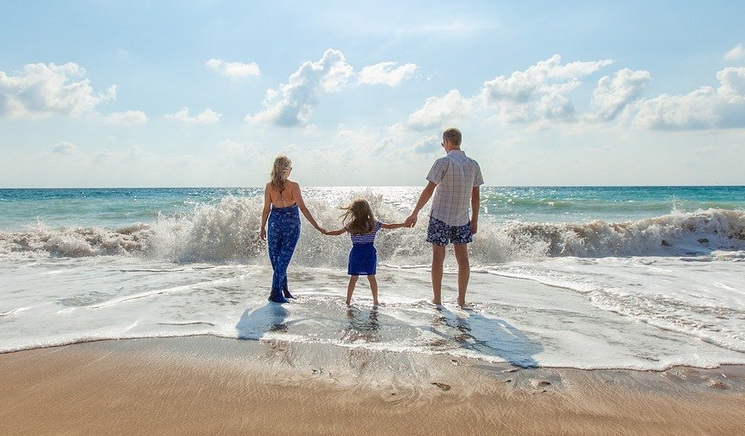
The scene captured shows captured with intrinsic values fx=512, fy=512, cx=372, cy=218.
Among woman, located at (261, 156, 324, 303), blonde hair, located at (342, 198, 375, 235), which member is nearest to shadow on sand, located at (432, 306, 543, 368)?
blonde hair, located at (342, 198, 375, 235)

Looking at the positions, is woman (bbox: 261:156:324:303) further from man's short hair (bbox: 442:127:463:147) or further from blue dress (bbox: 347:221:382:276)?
man's short hair (bbox: 442:127:463:147)

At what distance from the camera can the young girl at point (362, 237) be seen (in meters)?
5.98

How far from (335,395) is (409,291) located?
394 cm

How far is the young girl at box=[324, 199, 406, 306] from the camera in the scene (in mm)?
5984

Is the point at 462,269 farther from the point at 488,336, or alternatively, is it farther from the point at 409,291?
the point at 488,336

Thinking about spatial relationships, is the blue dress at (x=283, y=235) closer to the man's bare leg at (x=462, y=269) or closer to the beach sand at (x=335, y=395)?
the man's bare leg at (x=462, y=269)

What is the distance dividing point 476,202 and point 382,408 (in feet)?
11.6

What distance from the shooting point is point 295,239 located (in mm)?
6586

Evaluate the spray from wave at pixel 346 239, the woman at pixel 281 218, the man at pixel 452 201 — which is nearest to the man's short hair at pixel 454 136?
the man at pixel 452 201

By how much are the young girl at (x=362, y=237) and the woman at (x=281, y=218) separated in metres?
0.51

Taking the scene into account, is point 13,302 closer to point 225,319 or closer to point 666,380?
point 225,319

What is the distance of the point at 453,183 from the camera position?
5922 millimetres

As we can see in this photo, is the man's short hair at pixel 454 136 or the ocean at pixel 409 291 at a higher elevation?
the man's short hair at pixel 454 136

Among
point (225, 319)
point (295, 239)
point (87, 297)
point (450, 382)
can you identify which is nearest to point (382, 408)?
point (450, 382)
